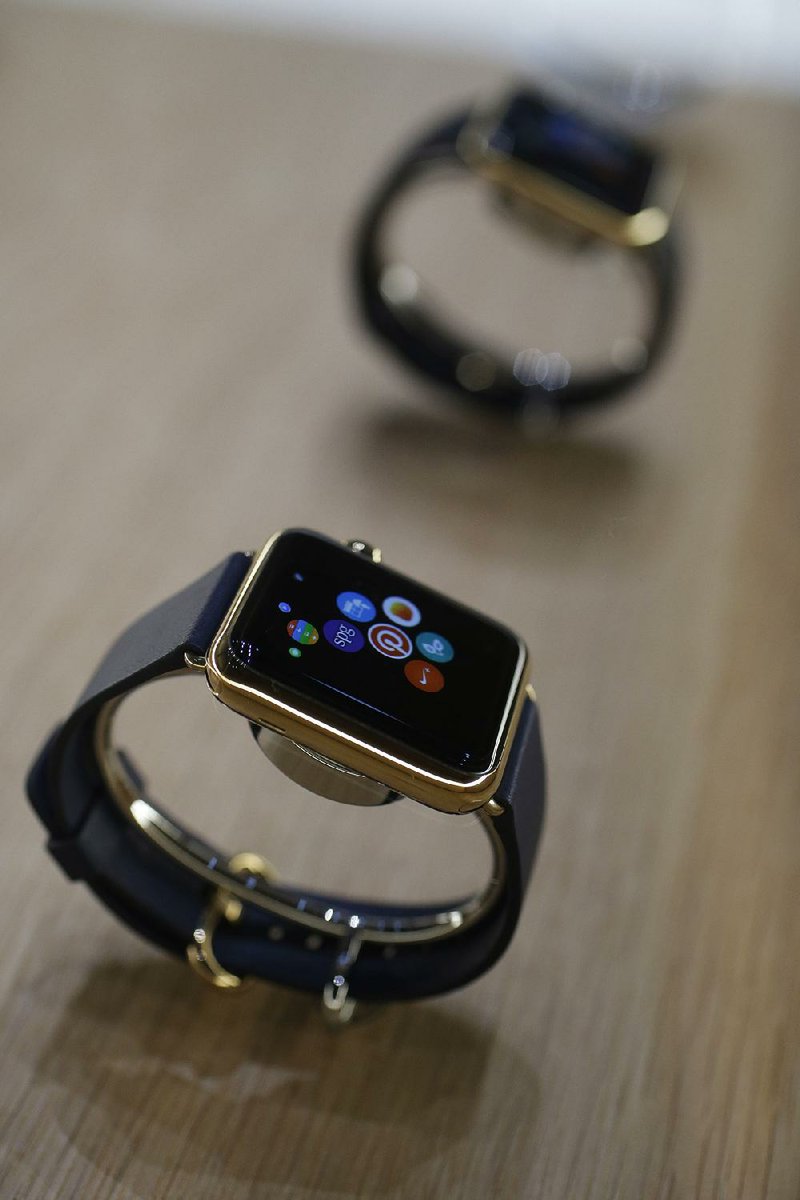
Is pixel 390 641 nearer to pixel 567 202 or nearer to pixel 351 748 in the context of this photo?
pixel 351 748

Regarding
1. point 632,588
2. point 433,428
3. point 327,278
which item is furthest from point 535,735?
point 327,278

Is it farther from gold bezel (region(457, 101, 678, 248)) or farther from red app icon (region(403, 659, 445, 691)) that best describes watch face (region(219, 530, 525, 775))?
gold bezel (region(457, 101, 678, 248))

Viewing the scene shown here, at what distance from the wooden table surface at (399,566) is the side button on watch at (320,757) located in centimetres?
4

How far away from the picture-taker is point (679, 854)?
64 cm

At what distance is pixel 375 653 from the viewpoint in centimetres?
44

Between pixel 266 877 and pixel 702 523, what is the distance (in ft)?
1.37

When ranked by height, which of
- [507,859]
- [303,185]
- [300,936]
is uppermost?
[303,185]

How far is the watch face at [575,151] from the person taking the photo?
783 mm

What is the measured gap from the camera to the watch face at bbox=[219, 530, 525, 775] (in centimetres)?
43

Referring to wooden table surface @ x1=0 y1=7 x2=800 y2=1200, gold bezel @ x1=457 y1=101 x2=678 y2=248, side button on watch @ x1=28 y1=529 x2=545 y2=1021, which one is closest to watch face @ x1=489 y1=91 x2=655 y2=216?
gold bezel @ x1=457 y1=101 x2=678 y2=248

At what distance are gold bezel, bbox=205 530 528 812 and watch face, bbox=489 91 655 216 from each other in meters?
0.47

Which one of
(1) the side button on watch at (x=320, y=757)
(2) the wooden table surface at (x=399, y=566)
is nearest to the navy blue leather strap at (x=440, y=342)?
(2) the wooden table surface at (x=399, y=566)

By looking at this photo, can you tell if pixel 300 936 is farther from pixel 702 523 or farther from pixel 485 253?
pixel 485 253

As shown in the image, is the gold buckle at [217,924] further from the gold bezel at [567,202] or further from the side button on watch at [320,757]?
the gold bezel at [567,202]
